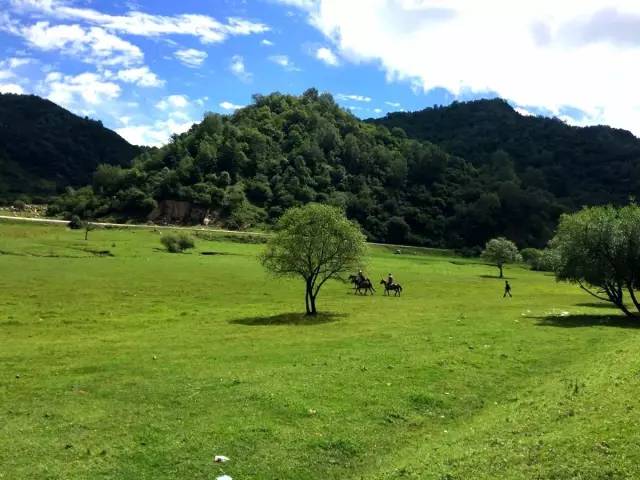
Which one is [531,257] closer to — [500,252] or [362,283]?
[500,252]

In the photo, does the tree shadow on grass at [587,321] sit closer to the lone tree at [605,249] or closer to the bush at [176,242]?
the lone tree at [605,249]

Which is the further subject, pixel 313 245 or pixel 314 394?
pixel 313 245

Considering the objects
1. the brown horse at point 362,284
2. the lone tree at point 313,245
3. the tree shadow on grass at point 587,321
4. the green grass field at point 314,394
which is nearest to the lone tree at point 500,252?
the brown horse at point 362,284

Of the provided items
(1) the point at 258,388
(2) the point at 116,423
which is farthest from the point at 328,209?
(2) the point at 116,423

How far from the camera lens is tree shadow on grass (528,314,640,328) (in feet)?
131

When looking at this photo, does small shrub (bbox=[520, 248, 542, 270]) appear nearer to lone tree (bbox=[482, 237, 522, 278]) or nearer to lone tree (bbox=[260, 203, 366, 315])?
lone tree (bbox=[482, 237, 522, 278])

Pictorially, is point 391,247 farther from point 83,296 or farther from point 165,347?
point 165,347

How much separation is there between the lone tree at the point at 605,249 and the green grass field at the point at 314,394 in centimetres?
344

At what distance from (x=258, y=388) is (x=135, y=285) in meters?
45.5

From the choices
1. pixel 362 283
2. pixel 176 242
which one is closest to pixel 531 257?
pixel 176 242

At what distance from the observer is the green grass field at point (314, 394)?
13.8 m

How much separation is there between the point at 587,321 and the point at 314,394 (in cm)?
3084

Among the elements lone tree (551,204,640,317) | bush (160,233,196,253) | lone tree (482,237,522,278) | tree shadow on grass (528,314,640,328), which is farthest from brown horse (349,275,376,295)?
lone tree (482,237,522,278)

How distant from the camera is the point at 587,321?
4253 cm
